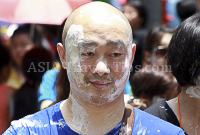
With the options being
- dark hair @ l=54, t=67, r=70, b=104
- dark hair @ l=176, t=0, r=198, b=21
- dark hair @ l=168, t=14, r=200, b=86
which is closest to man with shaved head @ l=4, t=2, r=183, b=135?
dark hair @ l=168, t=14, r=200, b=86

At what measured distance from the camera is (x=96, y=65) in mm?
2025

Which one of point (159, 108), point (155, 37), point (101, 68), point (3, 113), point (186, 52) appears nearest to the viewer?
point (101, 68)

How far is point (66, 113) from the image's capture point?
2209 millimetres

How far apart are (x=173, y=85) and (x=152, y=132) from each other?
4.54 feet

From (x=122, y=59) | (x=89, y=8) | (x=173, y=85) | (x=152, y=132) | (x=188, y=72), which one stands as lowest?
(x=173, y=85)

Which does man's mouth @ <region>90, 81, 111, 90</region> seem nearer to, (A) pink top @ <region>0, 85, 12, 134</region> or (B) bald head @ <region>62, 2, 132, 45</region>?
(B) bald head @ <region>62, 2, 132, 45</region>

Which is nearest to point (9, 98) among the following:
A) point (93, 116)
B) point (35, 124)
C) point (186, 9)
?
point (35, 124)

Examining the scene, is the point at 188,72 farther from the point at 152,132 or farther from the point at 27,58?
the point at 27,58

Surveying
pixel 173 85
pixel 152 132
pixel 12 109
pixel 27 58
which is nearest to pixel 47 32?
pixel 27 58

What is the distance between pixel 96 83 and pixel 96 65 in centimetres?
11

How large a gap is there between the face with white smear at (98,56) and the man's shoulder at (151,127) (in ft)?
0.71

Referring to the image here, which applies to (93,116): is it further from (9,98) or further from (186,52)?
(9,98)

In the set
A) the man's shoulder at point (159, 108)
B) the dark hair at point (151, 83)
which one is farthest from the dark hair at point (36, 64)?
the man's shoulder at point (159, 108)

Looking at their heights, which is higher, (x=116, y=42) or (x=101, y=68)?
(x=116, y=42)
